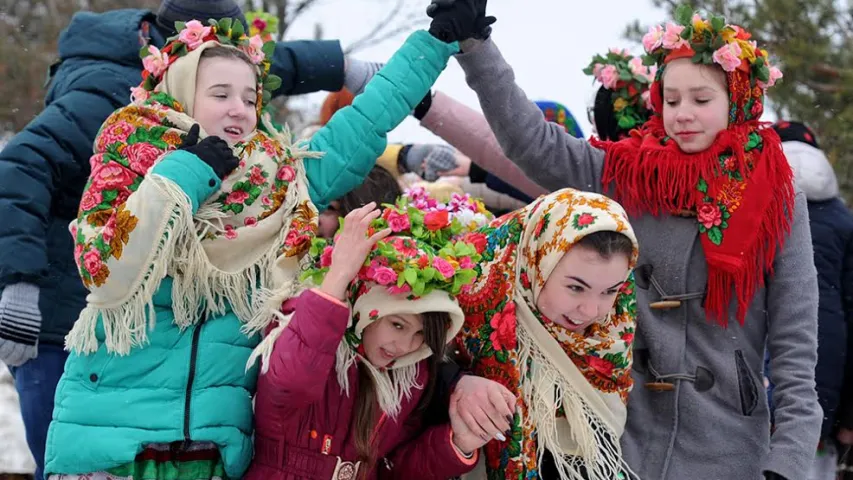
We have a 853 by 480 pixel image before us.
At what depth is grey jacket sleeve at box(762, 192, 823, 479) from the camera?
3.03 m

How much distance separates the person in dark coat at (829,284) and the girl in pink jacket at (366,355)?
7.16 feet

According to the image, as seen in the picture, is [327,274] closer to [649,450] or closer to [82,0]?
[649,450]

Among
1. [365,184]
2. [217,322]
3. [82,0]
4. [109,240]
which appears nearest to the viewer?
[109,240]

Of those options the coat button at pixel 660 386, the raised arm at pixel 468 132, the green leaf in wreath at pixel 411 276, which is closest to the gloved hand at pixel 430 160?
the raised arm at pixel 468 132

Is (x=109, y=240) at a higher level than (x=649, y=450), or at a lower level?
higher

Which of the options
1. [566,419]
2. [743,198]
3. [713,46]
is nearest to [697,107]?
[713,46]

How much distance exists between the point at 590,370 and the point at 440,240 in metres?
0.62

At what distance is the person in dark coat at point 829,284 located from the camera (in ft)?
14.6

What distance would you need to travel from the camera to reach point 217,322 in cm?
287

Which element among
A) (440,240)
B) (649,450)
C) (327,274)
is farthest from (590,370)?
(327,274)

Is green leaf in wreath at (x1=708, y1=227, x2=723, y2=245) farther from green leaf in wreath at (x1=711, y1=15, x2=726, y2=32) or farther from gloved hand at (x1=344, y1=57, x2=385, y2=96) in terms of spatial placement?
gloved hand at (x1=344, y1=57, x2=385, y2=96)

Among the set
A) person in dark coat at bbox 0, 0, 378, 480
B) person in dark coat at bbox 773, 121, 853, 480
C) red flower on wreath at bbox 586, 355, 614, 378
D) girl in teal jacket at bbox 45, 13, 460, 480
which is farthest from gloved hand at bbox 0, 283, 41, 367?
person in dark coat at bbox 773, 121, 853, 480

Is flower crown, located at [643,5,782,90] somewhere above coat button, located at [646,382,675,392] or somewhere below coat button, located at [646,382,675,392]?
above

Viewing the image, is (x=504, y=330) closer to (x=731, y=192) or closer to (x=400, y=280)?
(x=400, y=280)
